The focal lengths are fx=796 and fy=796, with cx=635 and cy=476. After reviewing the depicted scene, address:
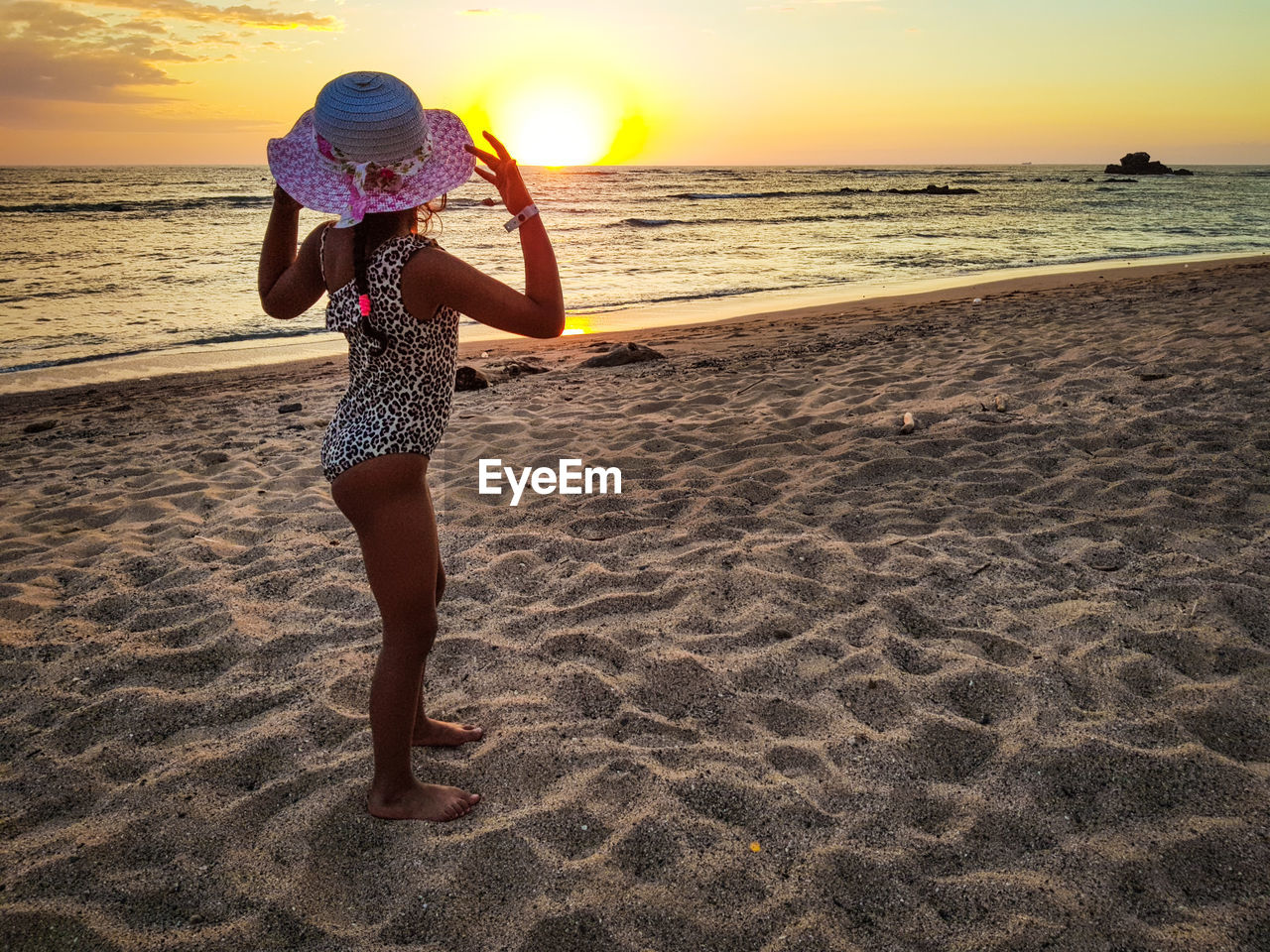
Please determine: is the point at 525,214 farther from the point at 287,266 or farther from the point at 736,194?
the point at 736,194

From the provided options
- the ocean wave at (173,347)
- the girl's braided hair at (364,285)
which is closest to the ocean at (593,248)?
the ocean wave at (173,347)

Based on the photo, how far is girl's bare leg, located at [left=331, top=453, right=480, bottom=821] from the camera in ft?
6.67

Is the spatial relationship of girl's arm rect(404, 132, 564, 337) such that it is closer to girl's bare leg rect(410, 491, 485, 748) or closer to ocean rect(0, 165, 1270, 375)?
girl's bare leg rect(410, 491, 485, 748)

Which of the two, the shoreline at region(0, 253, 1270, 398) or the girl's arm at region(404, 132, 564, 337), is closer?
the girl's arm at region(404, 132, 564, 337)

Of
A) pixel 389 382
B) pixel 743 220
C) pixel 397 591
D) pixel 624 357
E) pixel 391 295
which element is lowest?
pixel 397 591

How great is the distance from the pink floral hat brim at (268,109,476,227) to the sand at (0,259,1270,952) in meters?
1.72

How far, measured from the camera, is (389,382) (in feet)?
6.64

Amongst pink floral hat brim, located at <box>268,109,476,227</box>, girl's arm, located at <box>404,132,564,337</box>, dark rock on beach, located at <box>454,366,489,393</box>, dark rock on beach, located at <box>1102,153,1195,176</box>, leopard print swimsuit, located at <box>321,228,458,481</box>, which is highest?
dark rock on beach, located at <box>1102,153,1195,176</box>

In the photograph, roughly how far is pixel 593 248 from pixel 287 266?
17657 mm

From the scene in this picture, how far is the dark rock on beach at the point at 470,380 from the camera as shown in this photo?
23.3ft

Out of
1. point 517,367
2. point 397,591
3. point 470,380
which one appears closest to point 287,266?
point 397,591

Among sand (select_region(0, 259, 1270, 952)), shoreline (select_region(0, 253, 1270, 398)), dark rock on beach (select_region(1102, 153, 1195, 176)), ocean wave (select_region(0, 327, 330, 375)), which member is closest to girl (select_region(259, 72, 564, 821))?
sand (select_region(0, 259, 1270, 952))

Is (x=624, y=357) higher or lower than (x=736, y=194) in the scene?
lower

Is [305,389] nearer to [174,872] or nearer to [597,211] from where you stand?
[174,872]
